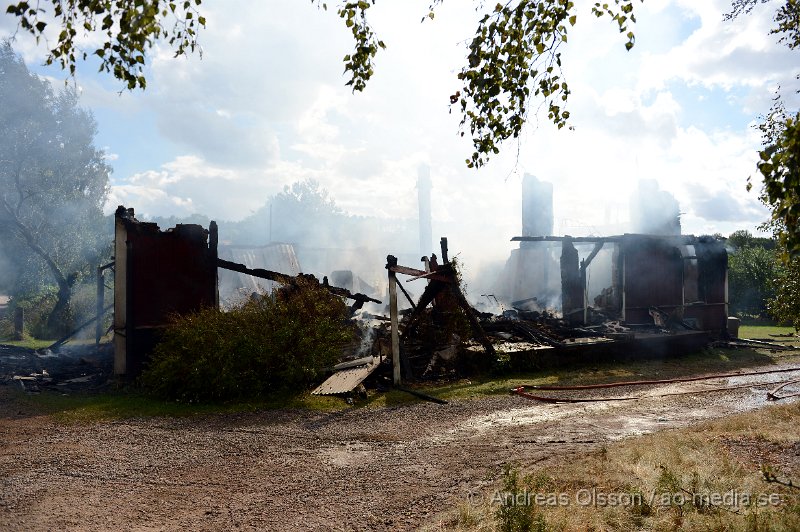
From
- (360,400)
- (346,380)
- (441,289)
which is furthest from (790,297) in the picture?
(346,380)

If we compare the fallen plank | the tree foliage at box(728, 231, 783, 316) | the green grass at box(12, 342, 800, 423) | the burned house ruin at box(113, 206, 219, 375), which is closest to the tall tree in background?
the burned house ruin at box(113, 206, 219, 375)

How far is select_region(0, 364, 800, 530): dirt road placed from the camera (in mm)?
4629

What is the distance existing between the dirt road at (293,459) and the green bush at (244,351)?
1.14 meters

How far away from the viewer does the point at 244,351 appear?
9.60 m

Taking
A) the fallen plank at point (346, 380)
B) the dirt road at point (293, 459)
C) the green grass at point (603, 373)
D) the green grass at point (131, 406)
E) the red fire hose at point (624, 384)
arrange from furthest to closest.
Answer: the green grass at point (603, 373)
the fallen plank at point (346, 380)
the red fire hose at point (624, 384)
the green grass at point (131, 406)
the dirt road at point (293, 459)

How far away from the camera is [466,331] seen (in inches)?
496

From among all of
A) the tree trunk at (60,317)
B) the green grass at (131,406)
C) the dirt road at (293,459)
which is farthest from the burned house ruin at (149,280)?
the tree trunk at (60,317)

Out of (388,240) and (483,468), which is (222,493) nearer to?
(483,468)

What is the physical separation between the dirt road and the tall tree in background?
70.0 feet

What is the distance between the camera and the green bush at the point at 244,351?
9.28 metres

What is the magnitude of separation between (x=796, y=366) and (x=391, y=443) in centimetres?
1180

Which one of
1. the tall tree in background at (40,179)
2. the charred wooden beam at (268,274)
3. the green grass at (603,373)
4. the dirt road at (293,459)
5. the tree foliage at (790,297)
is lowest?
the green grass at (603,373)

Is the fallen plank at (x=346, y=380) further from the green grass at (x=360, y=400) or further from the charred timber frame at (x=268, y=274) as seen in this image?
the charred timber frame at (x=268, y=274)

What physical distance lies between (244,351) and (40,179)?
990 inches
